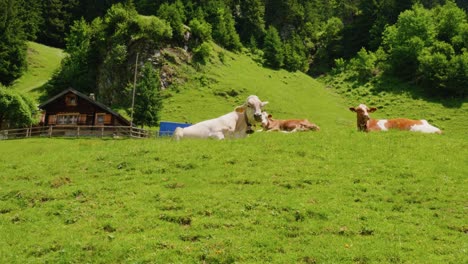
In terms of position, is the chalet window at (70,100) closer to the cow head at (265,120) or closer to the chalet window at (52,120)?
the chalet window at (52,120)

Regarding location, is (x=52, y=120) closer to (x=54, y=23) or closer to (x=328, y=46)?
(x=54, y=23)

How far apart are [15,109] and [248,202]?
50300 mm

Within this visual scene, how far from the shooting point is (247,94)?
7800cm

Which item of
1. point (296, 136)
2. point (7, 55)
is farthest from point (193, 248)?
point (7, 55)

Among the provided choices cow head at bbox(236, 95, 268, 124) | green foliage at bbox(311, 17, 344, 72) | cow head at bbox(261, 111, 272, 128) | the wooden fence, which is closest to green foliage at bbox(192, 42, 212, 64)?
green foliage at bbox(311, 17, 344, 72)

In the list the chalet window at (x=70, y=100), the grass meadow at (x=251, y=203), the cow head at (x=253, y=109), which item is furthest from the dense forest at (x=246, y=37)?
the grass meadow at (x=251, y=203)

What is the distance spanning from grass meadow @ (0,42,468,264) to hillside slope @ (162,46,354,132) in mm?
46084

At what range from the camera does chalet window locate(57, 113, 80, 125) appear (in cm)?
6264

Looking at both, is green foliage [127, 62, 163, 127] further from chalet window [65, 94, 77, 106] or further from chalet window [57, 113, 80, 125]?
chalet window [65, 94, 77, 106]

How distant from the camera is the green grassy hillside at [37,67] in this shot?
93.9 meters

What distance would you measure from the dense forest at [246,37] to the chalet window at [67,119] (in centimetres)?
1196

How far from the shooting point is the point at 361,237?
38.9ft

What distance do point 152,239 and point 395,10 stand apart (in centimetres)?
12140

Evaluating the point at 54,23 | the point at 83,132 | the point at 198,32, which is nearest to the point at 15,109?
the point at 83,132
